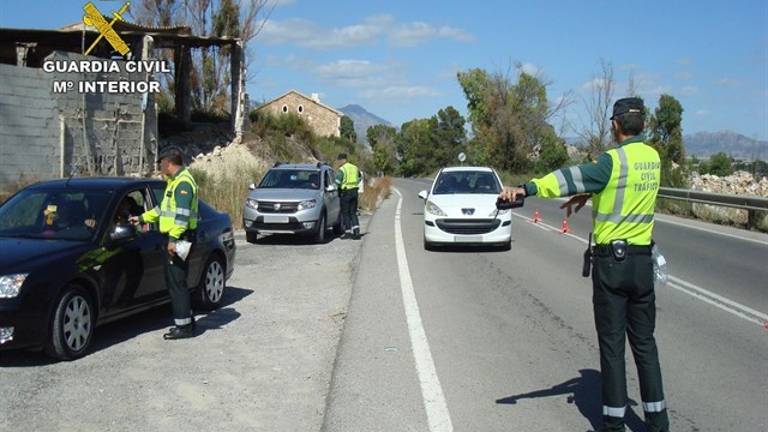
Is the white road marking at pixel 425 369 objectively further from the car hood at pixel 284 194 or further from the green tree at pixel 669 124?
the green tree at pixel 669 124

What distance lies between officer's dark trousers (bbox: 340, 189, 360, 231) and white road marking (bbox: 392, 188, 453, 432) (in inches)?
239

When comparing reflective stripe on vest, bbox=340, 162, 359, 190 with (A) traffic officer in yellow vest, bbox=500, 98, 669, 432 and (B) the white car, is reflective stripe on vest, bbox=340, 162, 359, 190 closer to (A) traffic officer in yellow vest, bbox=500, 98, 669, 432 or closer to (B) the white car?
(B) the white car

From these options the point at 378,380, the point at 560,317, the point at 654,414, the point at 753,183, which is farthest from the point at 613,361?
the point at 753,183

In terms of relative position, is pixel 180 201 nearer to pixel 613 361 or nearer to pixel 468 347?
pixel 468 347

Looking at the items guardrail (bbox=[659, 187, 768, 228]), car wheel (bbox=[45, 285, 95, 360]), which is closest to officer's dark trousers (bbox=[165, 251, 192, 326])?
car wheel (bbox=[45, 285, 95, 360])

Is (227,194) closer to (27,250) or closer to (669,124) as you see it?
(27,250)

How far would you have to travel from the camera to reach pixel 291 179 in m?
17.5

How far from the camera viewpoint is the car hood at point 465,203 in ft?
47.6

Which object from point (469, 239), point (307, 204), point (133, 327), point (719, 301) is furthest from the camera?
point (307, 204)

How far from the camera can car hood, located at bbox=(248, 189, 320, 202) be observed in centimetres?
1614

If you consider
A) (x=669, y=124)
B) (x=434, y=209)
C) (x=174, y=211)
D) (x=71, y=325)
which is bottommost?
(x=71, y=325)

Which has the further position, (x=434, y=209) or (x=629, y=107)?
(x=434, y=209)

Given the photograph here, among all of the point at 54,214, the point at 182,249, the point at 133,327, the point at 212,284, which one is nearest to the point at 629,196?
the point at 182,249

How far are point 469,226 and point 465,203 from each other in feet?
1.75
